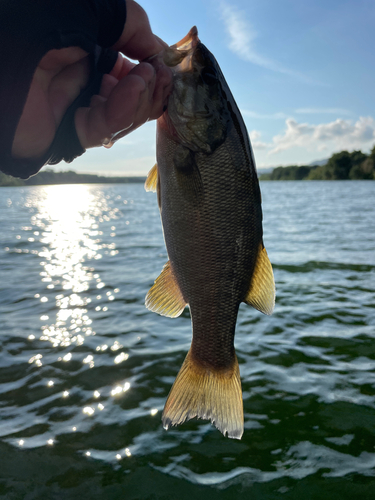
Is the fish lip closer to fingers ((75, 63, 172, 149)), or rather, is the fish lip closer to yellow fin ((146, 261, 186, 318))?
fingers ((75, 63, 172, 149))

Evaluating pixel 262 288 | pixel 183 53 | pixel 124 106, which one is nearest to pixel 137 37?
pixel 183 53

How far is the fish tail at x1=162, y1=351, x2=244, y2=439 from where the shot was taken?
266cm

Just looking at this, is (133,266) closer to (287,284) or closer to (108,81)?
(287,284)

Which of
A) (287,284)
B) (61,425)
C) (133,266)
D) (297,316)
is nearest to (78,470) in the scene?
(61,425)

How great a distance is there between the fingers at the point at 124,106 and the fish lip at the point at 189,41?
280mm

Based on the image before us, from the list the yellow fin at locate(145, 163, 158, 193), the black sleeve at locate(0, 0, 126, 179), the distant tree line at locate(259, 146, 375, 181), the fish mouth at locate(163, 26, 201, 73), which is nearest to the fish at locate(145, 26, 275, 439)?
the fish mouth at locate(163, 26, 201, 73)

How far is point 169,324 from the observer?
25.3 ft

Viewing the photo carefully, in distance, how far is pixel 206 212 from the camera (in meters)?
2.49

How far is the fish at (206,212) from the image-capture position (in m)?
2.48

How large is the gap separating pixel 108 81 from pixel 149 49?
0.39 meters

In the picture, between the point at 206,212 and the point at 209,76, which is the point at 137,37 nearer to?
the point at 209,76

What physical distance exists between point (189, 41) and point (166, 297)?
1691 mm

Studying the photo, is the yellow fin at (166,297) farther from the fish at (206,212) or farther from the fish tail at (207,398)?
the fish tail at (207,398)

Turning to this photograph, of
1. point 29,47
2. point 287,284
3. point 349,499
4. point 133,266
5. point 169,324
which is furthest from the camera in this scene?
point 133,266
